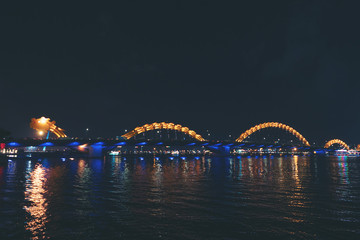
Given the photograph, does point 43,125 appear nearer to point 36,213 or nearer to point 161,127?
point 161,127

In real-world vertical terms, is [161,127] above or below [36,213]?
above

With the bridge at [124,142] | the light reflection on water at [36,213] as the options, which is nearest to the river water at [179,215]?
the light reflection on water at [36,213]

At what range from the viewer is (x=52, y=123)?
130 m

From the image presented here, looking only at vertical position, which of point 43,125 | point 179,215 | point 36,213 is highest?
point 43,125

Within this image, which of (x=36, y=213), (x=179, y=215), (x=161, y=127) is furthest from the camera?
(x=161, y=127)

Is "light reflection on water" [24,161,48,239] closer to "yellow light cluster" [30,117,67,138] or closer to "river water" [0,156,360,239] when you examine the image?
"river water" [0,156,360,239]

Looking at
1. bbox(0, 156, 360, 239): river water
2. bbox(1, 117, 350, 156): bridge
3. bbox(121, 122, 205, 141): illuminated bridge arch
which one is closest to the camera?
bbox(0, 156, 360, 239): river water

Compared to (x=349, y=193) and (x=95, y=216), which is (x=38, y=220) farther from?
(x=349, y=193)

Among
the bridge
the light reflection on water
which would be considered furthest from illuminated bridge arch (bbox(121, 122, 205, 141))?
the light reflection on water

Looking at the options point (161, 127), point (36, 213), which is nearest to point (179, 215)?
point (36, 213)

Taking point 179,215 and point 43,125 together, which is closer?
point 179,215

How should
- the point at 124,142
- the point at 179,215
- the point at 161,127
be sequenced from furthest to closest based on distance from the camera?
the point at 161,127, the point at 124,142, the point at 179,215

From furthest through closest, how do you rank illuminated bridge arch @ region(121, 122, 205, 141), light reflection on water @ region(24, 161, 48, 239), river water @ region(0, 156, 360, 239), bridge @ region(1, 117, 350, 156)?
illuminated bridge arch @ region(121, 122, 205, 141), bridge @ region(1, 117, 350, 156), light reflection on water @ region(24, 161, 48, 239), river water @ region(0, 156, 360, 239)

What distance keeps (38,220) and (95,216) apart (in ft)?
9.69
